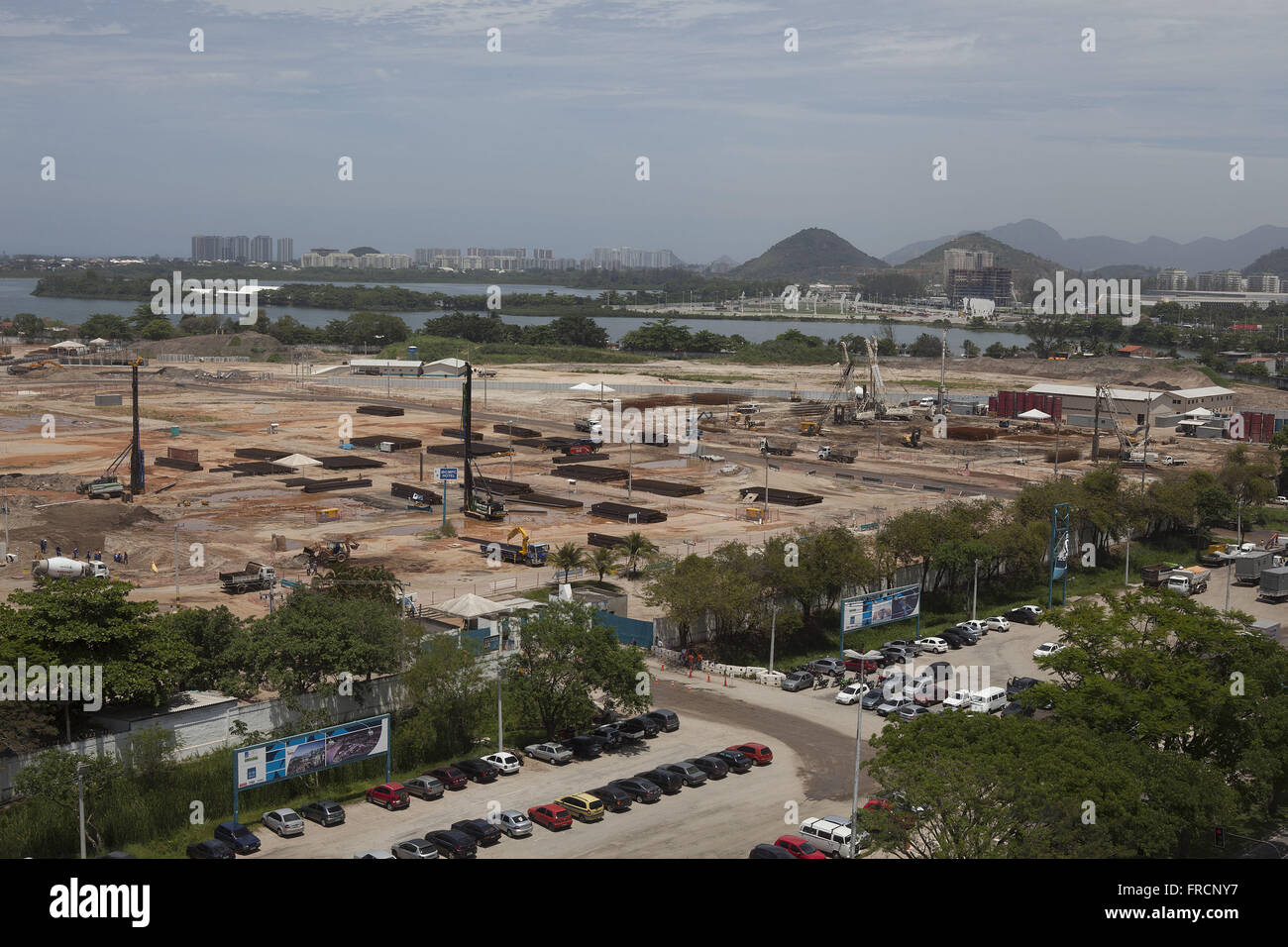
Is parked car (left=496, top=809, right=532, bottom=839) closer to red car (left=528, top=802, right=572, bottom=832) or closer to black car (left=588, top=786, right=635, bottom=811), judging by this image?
red car (left=528, top=802, right=572, bottom=832)

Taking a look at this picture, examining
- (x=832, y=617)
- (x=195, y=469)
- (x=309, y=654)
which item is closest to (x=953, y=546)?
(x=832, y=617)

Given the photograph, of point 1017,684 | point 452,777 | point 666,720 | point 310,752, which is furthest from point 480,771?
point 1017,684

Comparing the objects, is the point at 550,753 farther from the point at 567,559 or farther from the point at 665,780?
the point at 567,559

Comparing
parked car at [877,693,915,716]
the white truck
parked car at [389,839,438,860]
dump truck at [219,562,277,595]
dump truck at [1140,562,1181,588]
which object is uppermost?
the white truck

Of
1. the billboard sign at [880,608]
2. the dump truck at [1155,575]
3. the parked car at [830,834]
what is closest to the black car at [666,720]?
the parked car at [830,834]

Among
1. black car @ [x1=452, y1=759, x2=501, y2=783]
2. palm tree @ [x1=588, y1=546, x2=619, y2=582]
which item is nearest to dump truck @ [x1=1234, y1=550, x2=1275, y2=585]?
palm tree @ [x1=588, y1=546, x2=619, y2=582]

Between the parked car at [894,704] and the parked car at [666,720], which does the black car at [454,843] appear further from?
the parked car at [894,704]
